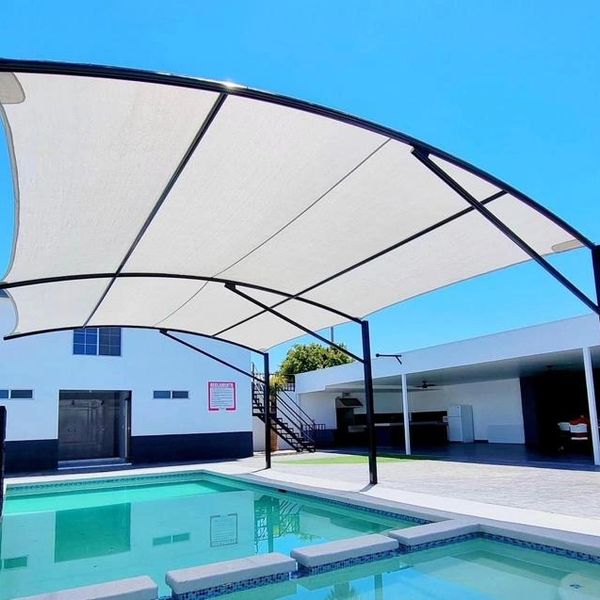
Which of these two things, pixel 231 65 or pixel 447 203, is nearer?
pixel 447 203

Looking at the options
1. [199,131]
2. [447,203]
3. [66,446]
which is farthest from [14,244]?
[66,446]

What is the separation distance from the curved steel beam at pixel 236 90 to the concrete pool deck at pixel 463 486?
341 cm

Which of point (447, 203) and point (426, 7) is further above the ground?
point (426, 7)

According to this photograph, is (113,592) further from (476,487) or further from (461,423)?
(461,423)

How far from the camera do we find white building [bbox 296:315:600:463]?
12.6 m

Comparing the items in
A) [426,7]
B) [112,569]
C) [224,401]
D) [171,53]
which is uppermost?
[426,7]

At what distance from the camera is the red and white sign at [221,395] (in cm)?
1666

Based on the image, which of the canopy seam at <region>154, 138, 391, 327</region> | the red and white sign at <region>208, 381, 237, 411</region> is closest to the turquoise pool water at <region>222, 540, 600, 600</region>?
the canopy seam at <region>154, 138, 391, 327</region>

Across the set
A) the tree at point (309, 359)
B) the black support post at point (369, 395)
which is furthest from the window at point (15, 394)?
the tree at point (309, 359)

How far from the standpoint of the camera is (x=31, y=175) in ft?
13.9

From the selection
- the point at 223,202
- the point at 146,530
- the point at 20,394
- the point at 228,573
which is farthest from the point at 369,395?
the point at 20,394

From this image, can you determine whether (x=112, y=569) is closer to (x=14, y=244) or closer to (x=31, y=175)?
(x=14, y=244)

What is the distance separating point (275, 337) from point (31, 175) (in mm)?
7758

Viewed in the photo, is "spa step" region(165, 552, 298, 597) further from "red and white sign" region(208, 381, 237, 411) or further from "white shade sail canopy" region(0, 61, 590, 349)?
"red and white sign" region(208, 381, 237, 411)
